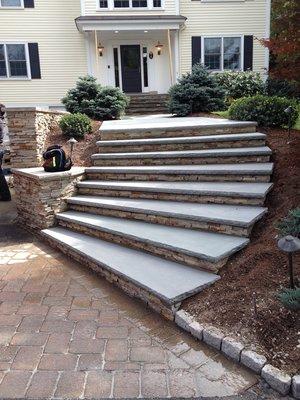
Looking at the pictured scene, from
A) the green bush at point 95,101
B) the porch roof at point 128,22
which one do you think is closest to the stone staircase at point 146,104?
the porch roof at point 128,22

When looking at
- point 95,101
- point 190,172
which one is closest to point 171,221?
point 190,172

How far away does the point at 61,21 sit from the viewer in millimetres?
14766

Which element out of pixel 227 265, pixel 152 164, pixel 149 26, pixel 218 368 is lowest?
pixel 218 368

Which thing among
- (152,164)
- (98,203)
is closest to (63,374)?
(98,203)

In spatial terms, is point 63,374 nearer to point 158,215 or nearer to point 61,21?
point 158,215

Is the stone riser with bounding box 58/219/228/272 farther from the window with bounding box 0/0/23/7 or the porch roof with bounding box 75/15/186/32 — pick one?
the window with bounding box 0/0/23/7

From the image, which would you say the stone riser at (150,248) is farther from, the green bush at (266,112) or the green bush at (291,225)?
the green bush at (266,112)

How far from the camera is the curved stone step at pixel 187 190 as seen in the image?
4809mm

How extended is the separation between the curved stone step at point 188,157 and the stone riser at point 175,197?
2.50ft

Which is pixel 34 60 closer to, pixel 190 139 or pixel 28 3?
pixel 28 3

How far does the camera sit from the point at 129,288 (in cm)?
398

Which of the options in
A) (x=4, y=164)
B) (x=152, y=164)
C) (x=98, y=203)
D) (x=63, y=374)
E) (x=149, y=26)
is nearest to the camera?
(x=63, y=374)

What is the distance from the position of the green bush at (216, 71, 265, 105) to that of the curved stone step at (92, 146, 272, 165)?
7918mm

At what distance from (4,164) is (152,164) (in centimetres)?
491
